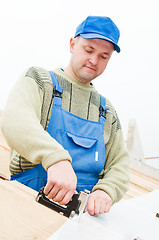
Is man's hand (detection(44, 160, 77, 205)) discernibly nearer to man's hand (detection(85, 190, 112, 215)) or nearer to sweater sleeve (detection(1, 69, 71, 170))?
sweater sleeve (detection(1, 69, 71, 170))

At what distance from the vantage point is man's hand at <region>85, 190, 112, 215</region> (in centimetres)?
87

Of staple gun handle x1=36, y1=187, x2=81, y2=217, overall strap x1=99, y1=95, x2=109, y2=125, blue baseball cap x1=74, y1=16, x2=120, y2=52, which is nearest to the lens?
staple gun handle x1=36, y1=187, x2=81, y2=217

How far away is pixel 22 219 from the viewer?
650mm

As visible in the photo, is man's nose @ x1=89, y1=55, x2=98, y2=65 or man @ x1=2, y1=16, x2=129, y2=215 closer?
man @ x1=2, y1=16, x2=129, y2=215

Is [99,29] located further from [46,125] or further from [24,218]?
[24,218]

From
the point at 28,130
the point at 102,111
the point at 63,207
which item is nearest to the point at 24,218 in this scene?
the point at 63,207

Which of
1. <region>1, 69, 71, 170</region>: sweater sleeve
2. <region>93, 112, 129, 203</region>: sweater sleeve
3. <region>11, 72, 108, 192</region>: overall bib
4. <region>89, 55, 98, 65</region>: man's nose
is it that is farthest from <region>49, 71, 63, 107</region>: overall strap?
<region>93, 112, 129, 203</region>: sweater sleeve

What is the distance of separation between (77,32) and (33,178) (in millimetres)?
821

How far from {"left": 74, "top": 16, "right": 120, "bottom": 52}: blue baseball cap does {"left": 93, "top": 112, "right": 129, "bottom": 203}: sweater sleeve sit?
1.64 ft

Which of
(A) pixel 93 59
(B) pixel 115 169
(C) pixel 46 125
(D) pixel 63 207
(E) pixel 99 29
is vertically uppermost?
(E) pixel 99 29

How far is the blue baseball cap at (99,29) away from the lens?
43.6 inches

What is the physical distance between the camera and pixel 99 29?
44.3 inches

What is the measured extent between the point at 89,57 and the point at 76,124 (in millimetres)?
363

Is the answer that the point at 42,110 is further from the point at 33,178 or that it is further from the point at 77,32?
the point at 77,32
